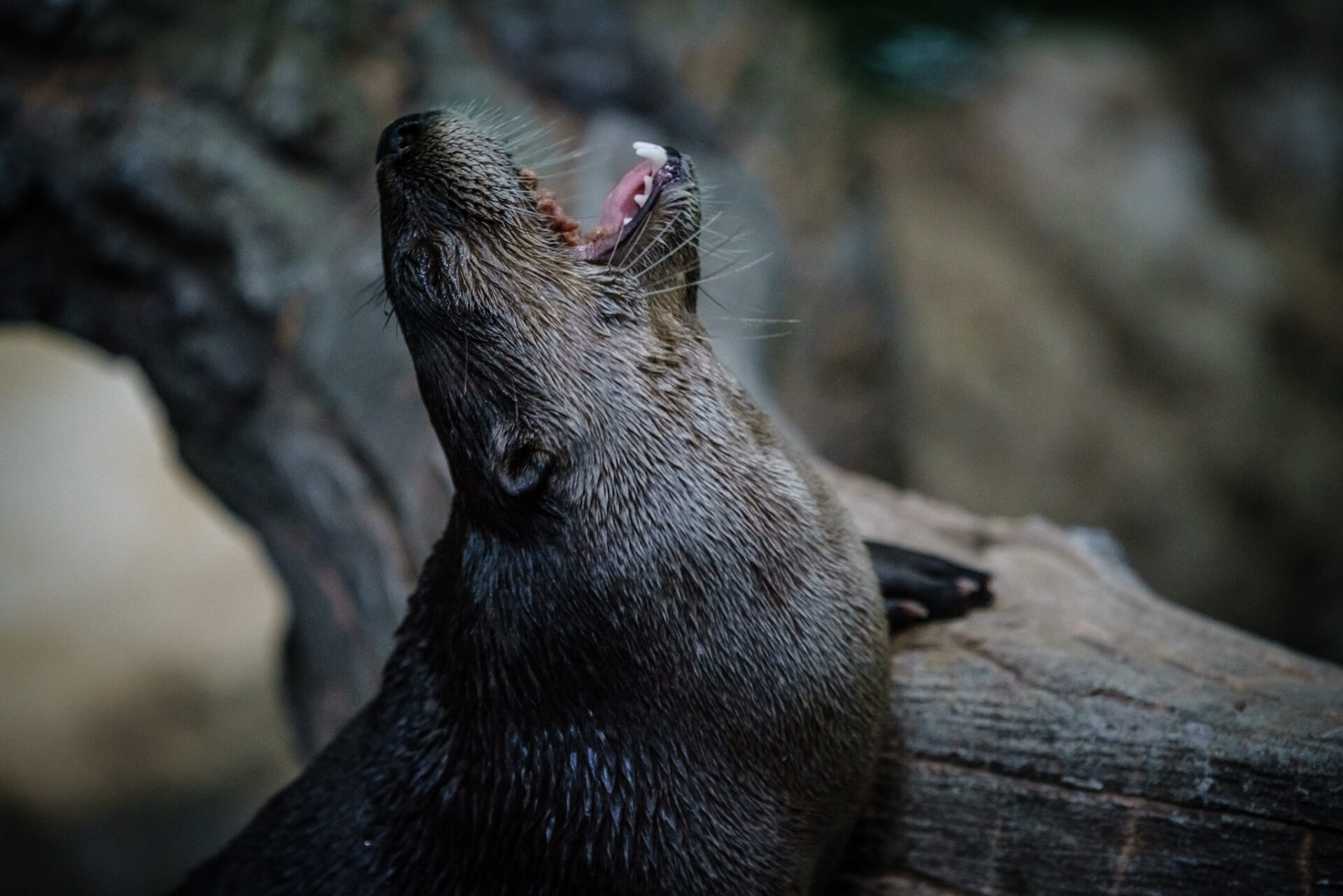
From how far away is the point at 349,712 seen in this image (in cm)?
417

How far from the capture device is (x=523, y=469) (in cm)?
184

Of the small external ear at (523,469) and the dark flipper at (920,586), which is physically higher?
the small external ear at (523,469)

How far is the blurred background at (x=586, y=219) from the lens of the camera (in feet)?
12.4

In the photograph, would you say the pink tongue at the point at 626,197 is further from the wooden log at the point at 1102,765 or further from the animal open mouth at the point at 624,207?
the wooden log at the point at 1102,765

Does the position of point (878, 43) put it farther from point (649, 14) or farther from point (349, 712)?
point (349, 712)

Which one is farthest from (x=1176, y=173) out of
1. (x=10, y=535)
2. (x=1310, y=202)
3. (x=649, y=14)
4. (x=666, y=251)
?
(x=10, y=535)

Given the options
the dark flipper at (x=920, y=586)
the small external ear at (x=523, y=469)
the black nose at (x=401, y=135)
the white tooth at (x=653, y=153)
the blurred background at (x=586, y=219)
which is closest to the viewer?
the small external ear at (x=523, y=469)

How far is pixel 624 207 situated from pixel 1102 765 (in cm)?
137

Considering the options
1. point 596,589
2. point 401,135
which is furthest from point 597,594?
point 401,135

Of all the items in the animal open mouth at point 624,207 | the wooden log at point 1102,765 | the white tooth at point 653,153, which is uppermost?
the white tooth at point 653,153

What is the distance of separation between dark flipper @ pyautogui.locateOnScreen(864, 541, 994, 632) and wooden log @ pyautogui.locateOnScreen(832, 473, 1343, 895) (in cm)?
4

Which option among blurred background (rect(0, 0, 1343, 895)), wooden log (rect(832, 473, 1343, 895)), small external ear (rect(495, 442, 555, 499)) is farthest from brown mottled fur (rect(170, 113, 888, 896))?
blurred background (rect(0, 0, 1343, 895))

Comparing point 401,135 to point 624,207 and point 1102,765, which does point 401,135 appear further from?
point 1102,765

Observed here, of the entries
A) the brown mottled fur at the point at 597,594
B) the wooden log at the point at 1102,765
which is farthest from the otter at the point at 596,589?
the wooden log at the point at 1102,765
